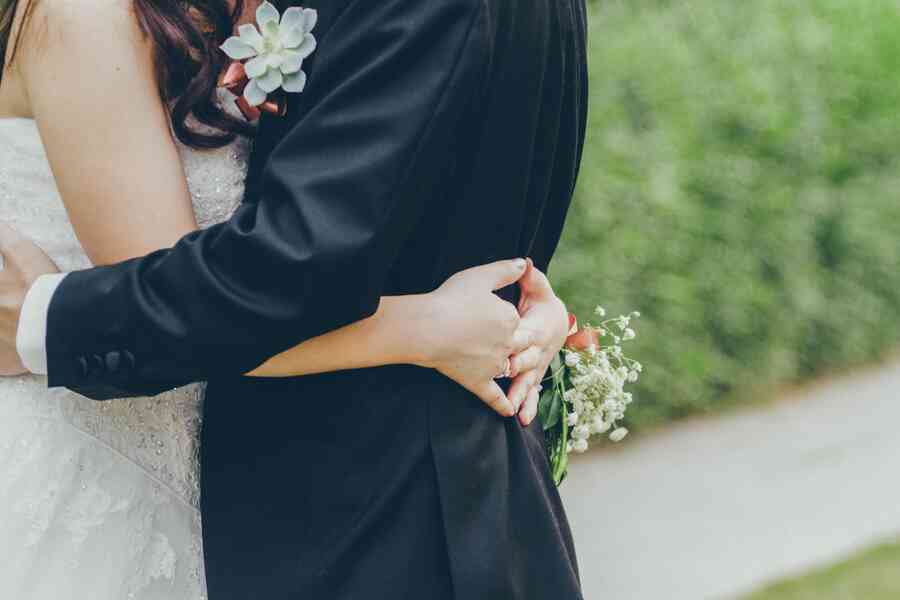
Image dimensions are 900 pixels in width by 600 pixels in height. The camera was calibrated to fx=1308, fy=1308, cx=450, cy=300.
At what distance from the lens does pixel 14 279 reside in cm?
184

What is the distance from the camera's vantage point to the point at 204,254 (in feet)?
5.33

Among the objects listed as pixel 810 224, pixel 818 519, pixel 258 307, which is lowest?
pixel 818 519

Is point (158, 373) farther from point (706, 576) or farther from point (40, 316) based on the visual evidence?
point (706, 576)

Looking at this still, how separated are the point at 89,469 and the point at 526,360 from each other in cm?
68

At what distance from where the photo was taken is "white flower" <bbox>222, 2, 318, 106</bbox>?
171 centimetres

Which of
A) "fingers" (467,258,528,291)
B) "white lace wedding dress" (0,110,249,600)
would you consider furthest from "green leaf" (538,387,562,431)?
"white lace wedding dress" (0,110,249,600)

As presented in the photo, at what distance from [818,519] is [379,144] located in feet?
12.5

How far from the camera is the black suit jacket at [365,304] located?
5.28ft

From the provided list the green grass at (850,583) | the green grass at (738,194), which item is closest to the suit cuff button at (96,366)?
the green grass at (850,583)

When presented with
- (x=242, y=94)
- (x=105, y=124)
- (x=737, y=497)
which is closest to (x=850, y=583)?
(x=737, y=497)

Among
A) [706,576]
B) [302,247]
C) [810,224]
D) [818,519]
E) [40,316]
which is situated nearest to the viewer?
[302,247]

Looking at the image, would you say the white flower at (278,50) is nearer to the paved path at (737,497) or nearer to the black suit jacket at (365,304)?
the black suit jacket at (365,304)

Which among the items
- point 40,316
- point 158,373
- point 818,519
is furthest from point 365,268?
point 818,519

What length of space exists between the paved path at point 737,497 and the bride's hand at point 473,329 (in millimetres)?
2775
